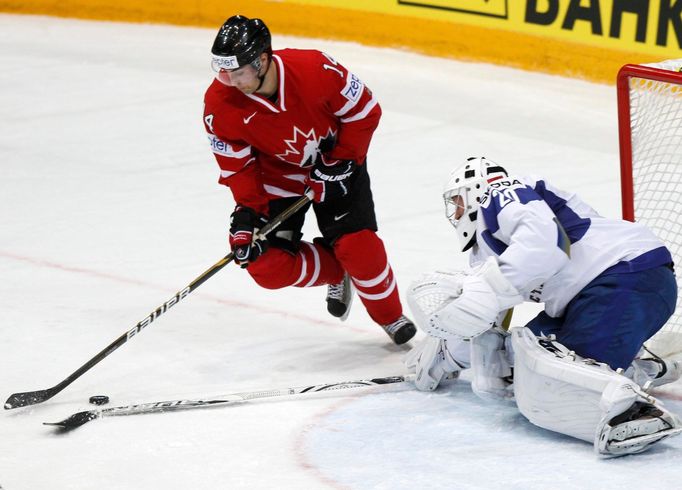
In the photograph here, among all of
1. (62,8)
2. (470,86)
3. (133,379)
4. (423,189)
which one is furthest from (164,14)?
(133,379)

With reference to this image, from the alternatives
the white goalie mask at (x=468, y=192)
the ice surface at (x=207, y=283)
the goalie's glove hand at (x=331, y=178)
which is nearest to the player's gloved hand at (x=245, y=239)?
the goalie's glove hand at (x=331, y=178)

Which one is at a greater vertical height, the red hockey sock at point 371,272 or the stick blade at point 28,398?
the red hockey sock at point 371,272

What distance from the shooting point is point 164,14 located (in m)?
8.05

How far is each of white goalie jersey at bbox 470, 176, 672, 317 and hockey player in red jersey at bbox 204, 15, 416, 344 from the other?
0.60 metres

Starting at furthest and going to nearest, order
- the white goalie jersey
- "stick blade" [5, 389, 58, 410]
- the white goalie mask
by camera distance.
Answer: "stick blade" [5, 389, 58, 410] → the white goalie mask → the white goalie jersey

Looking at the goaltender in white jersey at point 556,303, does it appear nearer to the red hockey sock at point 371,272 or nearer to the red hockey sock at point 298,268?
the red hockey sock at point 371,272

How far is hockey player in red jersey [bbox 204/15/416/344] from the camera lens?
356cm

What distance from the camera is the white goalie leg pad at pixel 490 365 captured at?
315 centimetres

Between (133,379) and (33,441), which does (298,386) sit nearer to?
(133,379)

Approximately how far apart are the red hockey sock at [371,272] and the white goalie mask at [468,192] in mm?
563

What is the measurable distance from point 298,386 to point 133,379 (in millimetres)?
487

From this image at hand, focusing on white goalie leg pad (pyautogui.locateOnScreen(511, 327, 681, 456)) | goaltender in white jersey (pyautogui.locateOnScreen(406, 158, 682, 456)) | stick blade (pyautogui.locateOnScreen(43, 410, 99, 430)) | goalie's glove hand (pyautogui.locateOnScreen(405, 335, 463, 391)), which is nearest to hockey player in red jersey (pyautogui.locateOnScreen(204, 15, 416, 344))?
goalie's glove hand (pyautogui.locateOnScreen(405, 335, 463, 391))

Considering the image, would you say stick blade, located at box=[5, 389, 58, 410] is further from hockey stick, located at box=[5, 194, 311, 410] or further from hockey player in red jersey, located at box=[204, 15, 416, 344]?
hockey player in red jersey, located at box=[204, 15, 416, 344]

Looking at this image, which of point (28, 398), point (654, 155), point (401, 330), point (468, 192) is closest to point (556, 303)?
point (468, 192)
